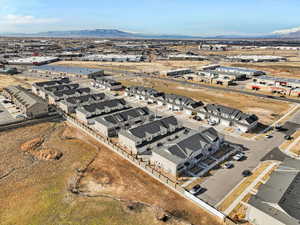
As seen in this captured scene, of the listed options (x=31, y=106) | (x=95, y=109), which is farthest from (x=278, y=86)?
(x=31, y=106)

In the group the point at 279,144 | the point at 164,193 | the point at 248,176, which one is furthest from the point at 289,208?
the point at 279,144

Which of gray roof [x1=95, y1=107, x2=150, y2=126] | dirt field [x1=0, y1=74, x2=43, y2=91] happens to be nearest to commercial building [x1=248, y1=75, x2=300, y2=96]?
gray roof [x1=95, y1=107, x2=150, y2=126]

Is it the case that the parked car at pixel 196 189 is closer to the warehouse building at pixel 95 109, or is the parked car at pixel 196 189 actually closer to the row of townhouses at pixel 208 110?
the row of townhouses at pixel 208 110

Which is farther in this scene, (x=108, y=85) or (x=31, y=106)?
(x=108, y=85)

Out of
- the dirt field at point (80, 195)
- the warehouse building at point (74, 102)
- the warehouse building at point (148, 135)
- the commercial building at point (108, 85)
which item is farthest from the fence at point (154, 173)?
the commercial building at point (108, 85)

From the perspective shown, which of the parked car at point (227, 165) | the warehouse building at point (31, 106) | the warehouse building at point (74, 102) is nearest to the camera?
the parked car at point (227, 165)

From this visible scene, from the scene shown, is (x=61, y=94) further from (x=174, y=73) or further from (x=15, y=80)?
(x=174, y=73)

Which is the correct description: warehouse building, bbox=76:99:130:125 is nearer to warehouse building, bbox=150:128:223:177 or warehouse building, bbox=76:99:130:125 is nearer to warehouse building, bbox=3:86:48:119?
warehouse building, bbox=3:86:48:119
